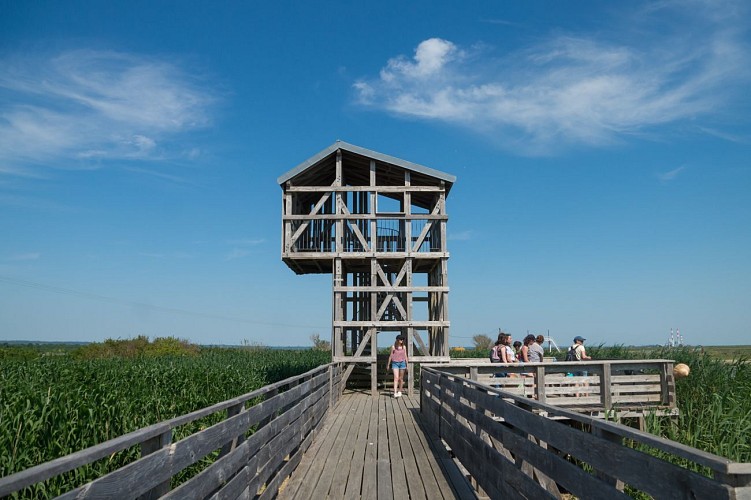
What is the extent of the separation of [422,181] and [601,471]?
55.1 ft

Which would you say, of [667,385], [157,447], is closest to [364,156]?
[667,385]

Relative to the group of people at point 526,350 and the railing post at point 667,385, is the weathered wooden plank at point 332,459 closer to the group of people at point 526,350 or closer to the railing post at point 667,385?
the group of people at point 526,350

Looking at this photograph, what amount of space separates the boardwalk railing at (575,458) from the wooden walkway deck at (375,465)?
422 mm

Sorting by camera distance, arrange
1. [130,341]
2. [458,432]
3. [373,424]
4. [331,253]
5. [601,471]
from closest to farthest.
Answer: [601,471], [458,432], [373,424], [331,253], [130,341]

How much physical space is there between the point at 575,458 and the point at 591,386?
966 centimetres

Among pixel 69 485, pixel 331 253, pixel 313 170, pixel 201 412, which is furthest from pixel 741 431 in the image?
pixel 313 170

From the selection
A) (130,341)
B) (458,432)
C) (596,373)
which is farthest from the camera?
(130,341)

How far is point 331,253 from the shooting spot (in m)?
19.0

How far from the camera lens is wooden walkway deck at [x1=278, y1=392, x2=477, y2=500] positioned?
714 centimetres

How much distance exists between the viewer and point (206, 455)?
5586 millimetres

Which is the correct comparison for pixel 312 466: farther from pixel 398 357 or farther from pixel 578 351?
pixel 578 351

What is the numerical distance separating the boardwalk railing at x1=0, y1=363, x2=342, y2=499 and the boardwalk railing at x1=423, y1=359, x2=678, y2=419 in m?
5.75

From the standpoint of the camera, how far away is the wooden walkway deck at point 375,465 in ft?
23.4

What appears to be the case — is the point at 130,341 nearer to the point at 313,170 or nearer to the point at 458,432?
the point at 313,170
